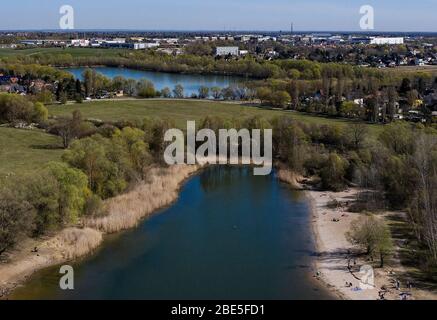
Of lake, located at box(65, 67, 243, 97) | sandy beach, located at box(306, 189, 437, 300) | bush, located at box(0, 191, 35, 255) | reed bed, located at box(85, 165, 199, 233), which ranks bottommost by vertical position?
sandy beach, located at box(306, 189, 437, 300)

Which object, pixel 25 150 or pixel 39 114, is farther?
pixel 39 114

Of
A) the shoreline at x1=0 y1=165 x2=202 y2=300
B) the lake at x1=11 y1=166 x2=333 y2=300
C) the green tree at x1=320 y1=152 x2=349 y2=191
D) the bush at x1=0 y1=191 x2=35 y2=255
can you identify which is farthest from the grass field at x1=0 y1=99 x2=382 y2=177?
the green tree at x1=320 y1=152 x2=349 y2=191

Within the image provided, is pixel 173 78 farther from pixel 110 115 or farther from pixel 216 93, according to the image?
pixel 110 115

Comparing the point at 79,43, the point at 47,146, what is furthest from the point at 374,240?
the point at 79,43

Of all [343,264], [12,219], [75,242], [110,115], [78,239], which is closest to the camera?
[12,219]

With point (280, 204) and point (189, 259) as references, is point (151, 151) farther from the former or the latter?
point (189, 259)

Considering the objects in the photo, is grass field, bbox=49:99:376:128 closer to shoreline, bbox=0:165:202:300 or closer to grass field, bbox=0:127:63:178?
grass field, bbox=0:127:63:178

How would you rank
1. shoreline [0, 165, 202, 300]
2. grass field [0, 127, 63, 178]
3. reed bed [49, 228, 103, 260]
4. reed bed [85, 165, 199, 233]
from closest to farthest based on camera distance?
shoreline [0, 165, 202, 300], reed bed [49, 228, 103, 260], reed bed [85, 165, 199, 233], grass field [0, 127, 63, 178]
